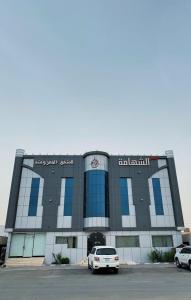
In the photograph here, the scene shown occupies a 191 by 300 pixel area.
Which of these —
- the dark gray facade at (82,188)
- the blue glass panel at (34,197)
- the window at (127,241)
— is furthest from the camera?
the blue glass panel at (34,197)

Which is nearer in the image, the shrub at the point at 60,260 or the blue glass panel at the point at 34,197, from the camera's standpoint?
the shrub at the point at 60,260

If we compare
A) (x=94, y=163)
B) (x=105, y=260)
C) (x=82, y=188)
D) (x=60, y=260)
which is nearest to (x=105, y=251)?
(x=105, y=260)

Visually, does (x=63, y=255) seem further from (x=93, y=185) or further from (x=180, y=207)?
(x=180, y=207)

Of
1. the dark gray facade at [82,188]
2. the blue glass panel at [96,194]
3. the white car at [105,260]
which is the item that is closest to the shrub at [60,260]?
the dark gray facade at [82,188]

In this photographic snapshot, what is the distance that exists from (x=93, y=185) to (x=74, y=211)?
14.2 ft

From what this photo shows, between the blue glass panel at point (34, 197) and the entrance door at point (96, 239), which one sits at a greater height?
the blue glass panel at point (34, 197)

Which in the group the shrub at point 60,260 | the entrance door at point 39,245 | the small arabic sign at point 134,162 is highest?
the small arabic sign at point 134,162

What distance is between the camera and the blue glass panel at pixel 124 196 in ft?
108

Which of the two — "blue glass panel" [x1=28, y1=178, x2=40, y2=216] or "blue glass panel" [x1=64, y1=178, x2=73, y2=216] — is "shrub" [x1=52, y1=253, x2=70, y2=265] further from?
"blue glass panel" [x1=28, y1=178, x2=40, y2=216]

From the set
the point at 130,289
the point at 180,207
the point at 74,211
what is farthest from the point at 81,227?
the point at 130,289

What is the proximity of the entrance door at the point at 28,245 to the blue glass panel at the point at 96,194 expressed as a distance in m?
7.65

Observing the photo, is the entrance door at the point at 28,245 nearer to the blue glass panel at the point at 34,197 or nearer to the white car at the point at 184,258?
the blue glass panel at the point at 34,197

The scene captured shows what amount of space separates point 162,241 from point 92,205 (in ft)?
33.9

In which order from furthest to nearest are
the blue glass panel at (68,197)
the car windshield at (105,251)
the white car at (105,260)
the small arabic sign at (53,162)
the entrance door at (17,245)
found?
the small arabic sign at (53,162)
the blue glass panel at (68,197)
the entrance door at (17,245)
the car windshield at (105,251)
the white car at (105,260)
